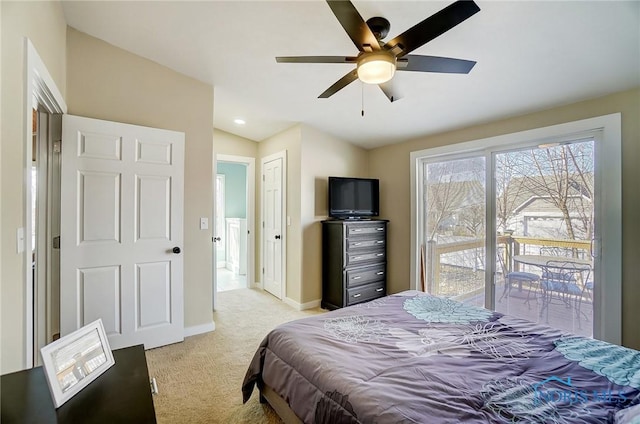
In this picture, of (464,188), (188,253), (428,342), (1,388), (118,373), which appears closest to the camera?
(1,388)

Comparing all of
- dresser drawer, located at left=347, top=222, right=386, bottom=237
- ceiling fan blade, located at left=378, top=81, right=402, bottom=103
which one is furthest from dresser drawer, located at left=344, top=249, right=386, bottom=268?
ceiling fan blade, located at left=378, top=81, right=402, bottom=103

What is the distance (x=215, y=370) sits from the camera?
2373 mm

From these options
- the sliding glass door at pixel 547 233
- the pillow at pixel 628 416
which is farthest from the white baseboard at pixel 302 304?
the pillow at pixel 628 416

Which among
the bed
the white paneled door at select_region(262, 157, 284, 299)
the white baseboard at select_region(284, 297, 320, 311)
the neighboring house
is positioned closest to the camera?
the bed

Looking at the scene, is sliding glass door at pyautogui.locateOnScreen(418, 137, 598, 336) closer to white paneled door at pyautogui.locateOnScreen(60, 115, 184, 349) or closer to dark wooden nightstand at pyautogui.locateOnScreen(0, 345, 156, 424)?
white paneled door at pyautogui.locateOnScreen(60, 115, 184, 349)

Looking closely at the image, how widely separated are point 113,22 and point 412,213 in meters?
3.69

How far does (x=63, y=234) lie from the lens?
234 centimetres

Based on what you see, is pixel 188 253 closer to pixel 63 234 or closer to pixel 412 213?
pixel 63 234

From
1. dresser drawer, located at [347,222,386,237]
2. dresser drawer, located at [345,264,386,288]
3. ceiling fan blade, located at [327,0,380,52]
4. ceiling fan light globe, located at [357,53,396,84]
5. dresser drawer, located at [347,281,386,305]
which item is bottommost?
dresser drawer, located at [347,281,386,305]

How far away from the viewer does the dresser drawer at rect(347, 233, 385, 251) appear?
3.72 m

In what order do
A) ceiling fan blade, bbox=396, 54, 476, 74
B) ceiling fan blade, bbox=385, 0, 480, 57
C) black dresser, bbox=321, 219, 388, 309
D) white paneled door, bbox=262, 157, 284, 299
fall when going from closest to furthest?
ceiling fan blade, bbox=385, 0, 480, 57, ceiling fan blade, bbox=396, 54, 476, 74, black dresser, bbox=321, 219, 388, 309, white paneled door, bbox=262, 157, 284, 299

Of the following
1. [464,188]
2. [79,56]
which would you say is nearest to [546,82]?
[464,188]

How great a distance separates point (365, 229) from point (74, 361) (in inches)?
125

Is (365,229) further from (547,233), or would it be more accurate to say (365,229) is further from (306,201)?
(547,233)
